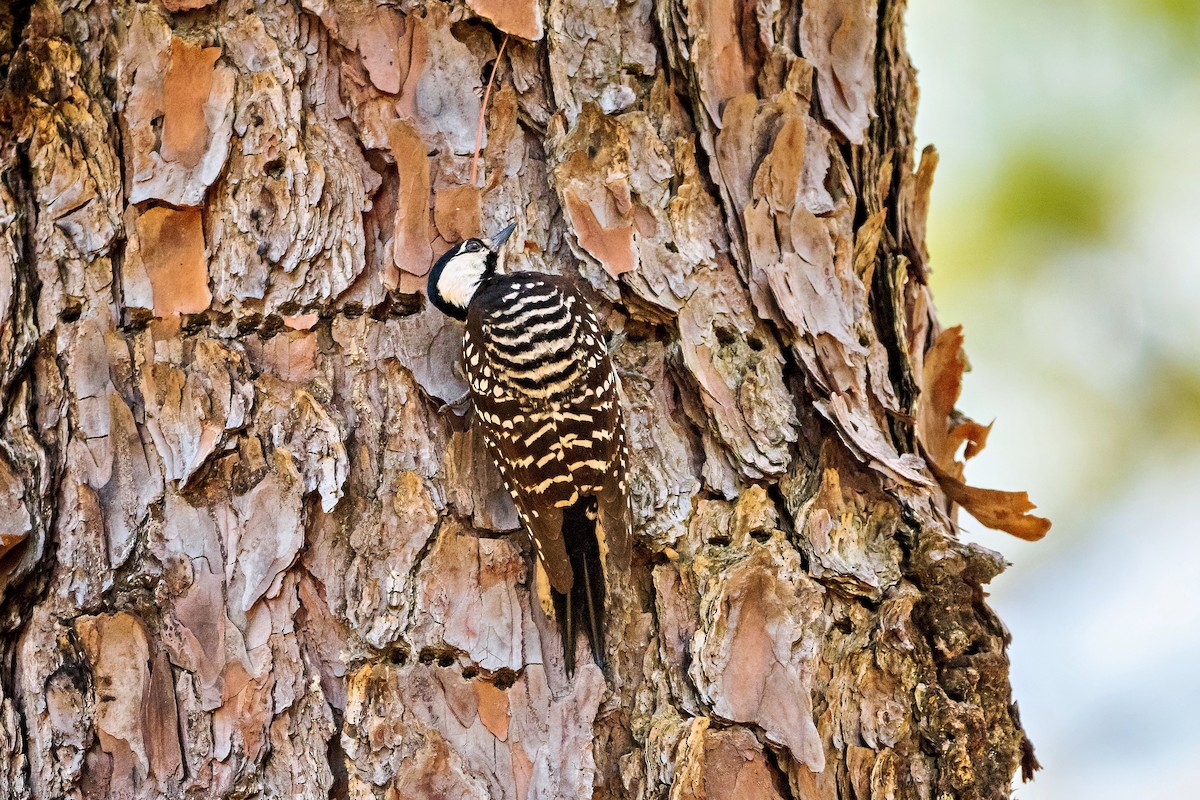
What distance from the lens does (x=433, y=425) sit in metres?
2.29

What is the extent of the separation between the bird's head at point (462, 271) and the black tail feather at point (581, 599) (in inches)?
21.4

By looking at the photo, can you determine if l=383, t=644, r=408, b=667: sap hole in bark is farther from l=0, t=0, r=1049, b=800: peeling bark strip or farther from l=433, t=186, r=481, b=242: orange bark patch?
l=433, t=186, r=481, b=242: orange bark patch

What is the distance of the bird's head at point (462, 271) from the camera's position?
7.68 ft

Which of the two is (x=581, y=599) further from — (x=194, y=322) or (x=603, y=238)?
(x=194, y=322)

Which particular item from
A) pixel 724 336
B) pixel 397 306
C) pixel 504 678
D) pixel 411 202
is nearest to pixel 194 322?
pixel 397 306

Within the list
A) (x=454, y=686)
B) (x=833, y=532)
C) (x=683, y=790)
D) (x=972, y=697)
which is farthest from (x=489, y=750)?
(x=972, y=697)

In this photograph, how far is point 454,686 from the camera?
208 centimetres

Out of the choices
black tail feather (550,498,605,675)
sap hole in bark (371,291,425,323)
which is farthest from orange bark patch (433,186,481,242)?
black tail feather (550,498,605,675)

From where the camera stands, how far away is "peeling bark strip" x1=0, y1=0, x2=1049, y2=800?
2043mm

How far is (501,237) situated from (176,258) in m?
0.69

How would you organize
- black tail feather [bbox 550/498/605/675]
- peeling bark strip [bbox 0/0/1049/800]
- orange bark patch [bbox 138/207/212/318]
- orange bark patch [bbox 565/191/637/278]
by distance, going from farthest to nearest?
1. orange bark patch [bbox 565/191/637/278]
2. orange bark patch [bbox 138/207/212/318]
3. black tail feather [bbox 550/498/605/675]
4. peeling bark strip [bbox 0/0/1049/800]

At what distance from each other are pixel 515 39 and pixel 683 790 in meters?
1.65

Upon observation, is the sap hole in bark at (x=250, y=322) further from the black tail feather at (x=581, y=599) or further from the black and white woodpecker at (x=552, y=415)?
the black tail feather at (x=581, y=599)

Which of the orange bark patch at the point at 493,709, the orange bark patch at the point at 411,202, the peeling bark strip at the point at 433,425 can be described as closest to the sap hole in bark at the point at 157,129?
the peeling bark strip at the point at 433,425
